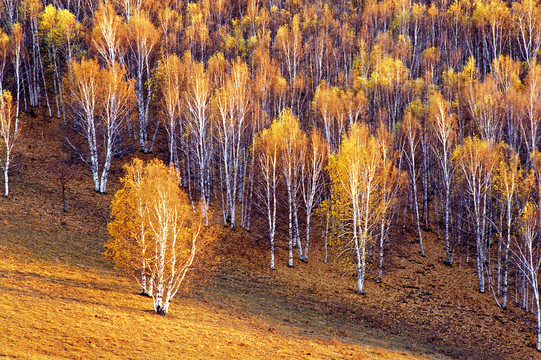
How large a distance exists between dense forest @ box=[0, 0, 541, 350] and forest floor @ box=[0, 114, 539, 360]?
199 centimetres

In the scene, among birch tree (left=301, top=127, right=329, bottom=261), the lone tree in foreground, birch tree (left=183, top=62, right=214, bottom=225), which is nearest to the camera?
the lone tree in foreground

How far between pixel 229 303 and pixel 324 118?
25.1 m

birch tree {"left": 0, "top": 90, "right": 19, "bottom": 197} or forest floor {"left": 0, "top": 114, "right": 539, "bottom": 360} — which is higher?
birch tree {"left": 0, "top": 90, "right": 19, "bottom": 197}

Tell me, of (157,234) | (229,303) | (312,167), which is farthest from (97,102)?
(229,303)

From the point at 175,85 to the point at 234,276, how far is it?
80.2ft

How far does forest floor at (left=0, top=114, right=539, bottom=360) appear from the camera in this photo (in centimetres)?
1578

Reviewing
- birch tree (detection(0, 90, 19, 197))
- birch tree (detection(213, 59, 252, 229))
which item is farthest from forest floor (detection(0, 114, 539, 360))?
birch tree (detection(213, 59, 252, 229))

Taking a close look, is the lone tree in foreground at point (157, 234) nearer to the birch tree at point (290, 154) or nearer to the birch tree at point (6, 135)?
the birch tree at point (290, 154)

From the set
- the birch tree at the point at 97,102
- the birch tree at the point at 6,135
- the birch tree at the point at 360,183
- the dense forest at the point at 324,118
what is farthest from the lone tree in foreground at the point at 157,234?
the birch tree at the point at 97,102

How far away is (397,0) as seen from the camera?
282ft

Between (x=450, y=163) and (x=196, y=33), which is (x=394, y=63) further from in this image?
(x=196, y=33)

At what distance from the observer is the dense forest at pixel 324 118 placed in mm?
32844

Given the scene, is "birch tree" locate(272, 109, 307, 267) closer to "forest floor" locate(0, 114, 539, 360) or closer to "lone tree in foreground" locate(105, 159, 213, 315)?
"forest floor" locate(0, 114, 539, 360)

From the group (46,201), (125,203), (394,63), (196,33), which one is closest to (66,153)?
(46,201)
